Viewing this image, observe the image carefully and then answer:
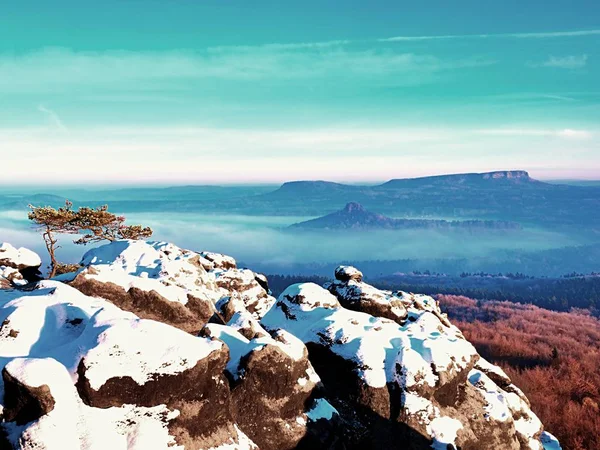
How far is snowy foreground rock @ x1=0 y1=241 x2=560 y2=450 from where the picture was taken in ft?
48.3

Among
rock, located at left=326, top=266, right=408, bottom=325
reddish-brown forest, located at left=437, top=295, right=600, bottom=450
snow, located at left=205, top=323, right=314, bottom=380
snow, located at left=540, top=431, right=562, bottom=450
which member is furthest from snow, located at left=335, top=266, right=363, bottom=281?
reddish-brown forest, located at left=437, top=295, right=600, bottom=450

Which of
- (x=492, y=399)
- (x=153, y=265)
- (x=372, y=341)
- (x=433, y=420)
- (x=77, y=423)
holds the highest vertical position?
(x=153, y=265)

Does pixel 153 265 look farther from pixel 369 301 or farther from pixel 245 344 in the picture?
pixel 369 301

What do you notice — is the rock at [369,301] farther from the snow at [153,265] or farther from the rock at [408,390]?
the snow at [153,265]

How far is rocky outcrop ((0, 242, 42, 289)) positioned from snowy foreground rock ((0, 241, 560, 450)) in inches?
15.6

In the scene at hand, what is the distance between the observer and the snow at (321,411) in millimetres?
19694

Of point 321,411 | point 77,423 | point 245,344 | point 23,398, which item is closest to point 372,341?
point 321,411

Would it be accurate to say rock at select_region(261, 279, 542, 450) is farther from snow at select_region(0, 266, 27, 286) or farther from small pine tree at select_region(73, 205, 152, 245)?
small pine tree at select_region(73, 205, 152, 245)


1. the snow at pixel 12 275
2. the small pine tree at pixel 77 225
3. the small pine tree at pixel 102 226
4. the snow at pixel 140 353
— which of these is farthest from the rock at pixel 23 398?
the small pine tree at pixel 102 226

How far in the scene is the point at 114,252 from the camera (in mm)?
35406

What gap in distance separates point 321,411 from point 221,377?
537 cm

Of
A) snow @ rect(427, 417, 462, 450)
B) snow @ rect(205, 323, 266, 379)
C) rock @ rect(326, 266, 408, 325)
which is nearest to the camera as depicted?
snow @ rect(205, 323, 266, 379)

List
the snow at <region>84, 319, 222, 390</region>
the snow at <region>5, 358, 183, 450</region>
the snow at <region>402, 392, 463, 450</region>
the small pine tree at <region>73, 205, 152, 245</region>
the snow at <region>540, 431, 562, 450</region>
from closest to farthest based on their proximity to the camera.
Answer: the snow at <region>5, 358, 183, 450</region>
the snow at <region>84, 319, 222, 390</region>
the snow at <region>402, 392, 463, 450</region>
the snow at <region>540, 431, 562, 450</region>
the small pine tree at <region>73, 205, 152, 245</region>

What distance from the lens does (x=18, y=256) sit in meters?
36.7
